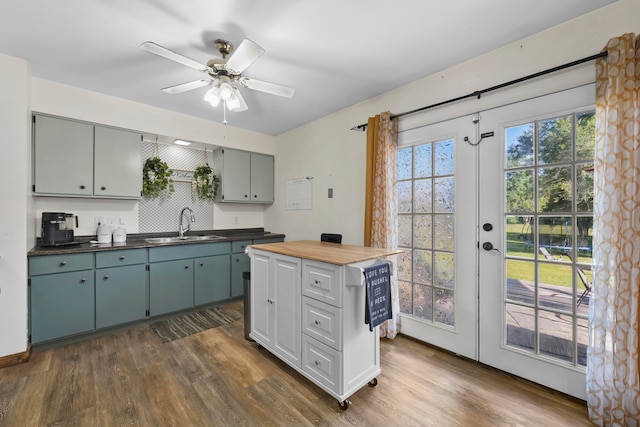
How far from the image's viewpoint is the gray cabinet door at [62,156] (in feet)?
8.39

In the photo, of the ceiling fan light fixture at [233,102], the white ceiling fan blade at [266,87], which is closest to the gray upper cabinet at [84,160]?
the ceiling fan light fixture at [233,102]

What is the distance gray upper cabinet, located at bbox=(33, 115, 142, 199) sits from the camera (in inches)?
101

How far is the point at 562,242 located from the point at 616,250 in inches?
12.5

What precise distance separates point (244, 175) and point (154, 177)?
3.91 ft

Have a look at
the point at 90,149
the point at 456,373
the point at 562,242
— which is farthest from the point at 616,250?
the point at 90,149

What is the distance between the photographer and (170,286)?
10.3 feet

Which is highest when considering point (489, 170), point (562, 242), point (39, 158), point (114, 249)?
point (39, 158)

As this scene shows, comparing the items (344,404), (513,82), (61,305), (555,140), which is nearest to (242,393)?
(344,404)

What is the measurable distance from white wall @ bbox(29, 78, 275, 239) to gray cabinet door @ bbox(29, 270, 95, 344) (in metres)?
0.64

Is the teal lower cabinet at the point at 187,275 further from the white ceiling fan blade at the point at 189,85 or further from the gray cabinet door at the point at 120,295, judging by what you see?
the white ceiling fan blade at the point at 189,85

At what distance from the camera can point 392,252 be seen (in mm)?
2109

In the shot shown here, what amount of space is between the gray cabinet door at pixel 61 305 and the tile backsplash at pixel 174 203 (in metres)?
1.00

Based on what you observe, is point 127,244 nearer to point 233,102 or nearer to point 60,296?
point 60,296

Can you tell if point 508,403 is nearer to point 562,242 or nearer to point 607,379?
point 607,379
